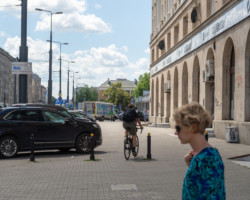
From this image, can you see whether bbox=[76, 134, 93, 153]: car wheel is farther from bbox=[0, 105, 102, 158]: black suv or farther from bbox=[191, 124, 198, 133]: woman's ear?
bbox=[191, 124, 198, 133]: woman's ear

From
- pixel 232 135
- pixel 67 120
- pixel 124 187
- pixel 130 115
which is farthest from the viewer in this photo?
pixel 232 135

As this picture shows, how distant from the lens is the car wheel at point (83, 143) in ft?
47.3

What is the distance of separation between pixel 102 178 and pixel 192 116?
264 inches

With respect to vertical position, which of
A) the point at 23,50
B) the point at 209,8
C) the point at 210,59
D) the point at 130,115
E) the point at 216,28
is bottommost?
the point at 130,115

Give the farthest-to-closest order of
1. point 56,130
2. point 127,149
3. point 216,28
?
point 216,28
point 56,130
point 127,149

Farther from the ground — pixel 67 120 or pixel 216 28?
pixel 216 28

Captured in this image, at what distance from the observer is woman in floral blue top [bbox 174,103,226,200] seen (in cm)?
261

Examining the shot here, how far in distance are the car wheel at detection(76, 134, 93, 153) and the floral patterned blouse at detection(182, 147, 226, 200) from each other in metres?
12.0

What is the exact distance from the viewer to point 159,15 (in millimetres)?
47562

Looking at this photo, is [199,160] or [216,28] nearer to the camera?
[199,160]

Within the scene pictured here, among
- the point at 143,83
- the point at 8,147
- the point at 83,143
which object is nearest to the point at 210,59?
the point at 83,143

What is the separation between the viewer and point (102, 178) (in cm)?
910

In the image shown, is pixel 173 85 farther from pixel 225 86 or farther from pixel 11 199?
pixel 11 199

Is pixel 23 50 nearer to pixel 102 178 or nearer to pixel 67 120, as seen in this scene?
pixel 67 120
